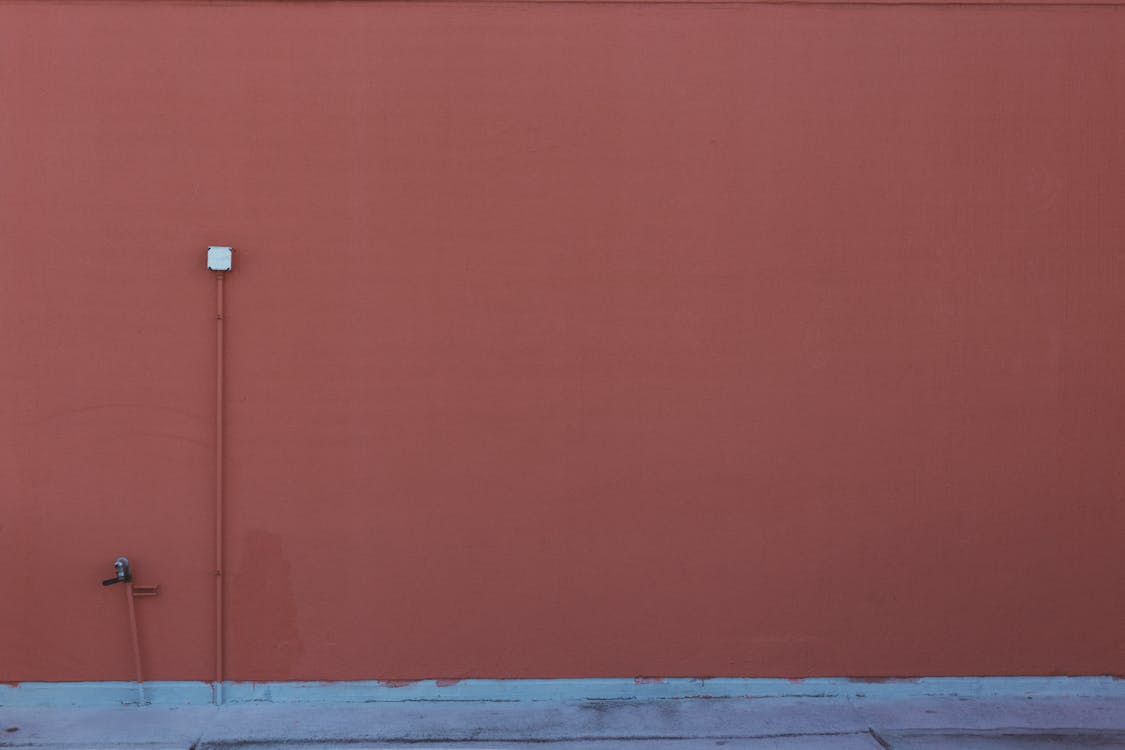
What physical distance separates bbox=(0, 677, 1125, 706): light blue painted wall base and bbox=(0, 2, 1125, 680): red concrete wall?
0.10 m

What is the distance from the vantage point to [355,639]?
17.5 feet

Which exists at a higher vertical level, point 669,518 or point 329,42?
point 329,42

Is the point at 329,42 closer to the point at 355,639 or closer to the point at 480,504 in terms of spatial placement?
the point at 480,504

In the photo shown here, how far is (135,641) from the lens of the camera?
524cm

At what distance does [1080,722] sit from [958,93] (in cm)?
342

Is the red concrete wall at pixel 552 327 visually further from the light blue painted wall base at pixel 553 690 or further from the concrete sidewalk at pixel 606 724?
the concrete sidewalk at pixel 606 724

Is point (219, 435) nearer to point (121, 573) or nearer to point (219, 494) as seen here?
point (219, 494)

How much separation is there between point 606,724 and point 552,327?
2118mm

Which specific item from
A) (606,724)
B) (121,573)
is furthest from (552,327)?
(121,573)

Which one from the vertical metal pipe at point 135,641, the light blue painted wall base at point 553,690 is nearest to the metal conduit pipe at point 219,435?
the light blue painted wall base at point 553,690

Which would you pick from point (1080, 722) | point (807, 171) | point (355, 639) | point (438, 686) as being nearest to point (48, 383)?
point (355, 639)

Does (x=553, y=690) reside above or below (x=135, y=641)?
below

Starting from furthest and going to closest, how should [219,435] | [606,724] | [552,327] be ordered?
1. [552,327]
2. [219,435]
3. [606,724]

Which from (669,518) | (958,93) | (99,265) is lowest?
(669,518)
